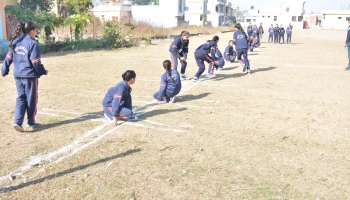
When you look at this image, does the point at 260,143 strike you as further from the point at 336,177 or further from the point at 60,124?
the point at 60,124

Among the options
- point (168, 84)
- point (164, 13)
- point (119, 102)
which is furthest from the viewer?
point (164, 13)

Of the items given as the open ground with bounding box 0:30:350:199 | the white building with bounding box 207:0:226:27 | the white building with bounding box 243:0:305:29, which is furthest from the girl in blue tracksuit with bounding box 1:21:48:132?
the white building with bounding box 243:0:305:29

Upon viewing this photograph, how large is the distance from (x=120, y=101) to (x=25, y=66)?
163 cm

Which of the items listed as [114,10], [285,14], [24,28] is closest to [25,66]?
[24,28]

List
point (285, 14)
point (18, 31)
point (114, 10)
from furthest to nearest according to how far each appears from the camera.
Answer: point (285, 14) < point (114, 10) < point (18, 31)

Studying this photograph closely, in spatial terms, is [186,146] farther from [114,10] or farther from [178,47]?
[114,10]

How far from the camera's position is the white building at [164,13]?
189 feet

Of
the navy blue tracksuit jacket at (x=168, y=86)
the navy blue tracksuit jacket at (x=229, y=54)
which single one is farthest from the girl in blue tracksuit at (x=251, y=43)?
the navy blue tracksuit jacket at (x=168, y=86)

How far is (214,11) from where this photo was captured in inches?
3004

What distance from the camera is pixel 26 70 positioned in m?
5.36

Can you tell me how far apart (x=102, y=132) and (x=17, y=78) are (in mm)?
1647

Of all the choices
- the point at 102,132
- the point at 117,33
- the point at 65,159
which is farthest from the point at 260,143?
the point at 117,33

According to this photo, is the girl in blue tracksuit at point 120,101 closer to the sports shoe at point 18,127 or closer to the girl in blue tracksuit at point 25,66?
the girl in blue tracksuit at point 25,66

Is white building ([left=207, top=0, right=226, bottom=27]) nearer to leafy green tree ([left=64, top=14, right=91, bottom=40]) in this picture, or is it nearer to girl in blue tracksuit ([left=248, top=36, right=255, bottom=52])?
girl in blue tracksuit ([left=248, top=36, right=255, bottom=52])
